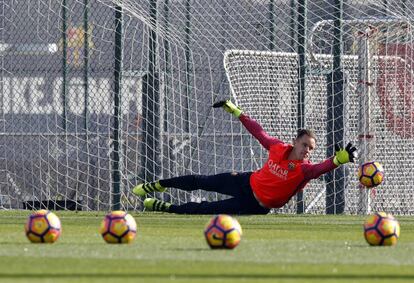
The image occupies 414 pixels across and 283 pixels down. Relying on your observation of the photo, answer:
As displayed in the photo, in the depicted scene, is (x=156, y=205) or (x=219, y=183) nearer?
(x=219, y=183)

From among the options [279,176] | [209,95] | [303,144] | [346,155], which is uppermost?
[209,95]

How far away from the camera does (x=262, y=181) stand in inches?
634

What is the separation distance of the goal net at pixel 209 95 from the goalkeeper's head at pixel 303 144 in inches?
128

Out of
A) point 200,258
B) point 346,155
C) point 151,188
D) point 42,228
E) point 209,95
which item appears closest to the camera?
point 200,258

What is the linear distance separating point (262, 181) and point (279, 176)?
0.78 ft

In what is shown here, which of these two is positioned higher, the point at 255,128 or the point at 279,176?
the point at 255,128

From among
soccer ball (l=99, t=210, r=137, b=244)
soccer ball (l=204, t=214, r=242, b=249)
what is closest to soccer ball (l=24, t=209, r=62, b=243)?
soccer ball (l=99, t=210, r=137, b=244)

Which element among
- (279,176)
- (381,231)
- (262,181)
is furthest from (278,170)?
(381,231)

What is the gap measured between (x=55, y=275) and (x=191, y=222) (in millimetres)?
7741

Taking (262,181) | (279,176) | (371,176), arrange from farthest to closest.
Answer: (262,181)
(279,176)
(371,176)

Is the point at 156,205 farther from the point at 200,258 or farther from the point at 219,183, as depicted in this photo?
the point at 200,258

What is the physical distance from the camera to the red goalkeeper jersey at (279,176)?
15.9m

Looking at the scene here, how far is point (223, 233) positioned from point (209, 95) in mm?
9488

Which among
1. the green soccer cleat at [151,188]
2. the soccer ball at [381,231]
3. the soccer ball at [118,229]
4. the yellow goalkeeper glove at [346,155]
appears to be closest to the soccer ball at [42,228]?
the soccer ball at [118,229]
